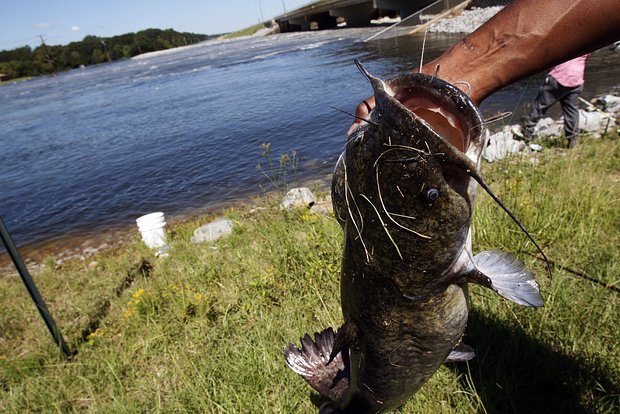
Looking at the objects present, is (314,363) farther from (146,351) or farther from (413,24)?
(413,24)

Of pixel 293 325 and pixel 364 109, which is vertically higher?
pixel 364 109

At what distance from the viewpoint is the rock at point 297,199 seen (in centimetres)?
610

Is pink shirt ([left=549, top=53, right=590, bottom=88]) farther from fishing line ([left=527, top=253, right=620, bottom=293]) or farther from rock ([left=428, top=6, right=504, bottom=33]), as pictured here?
rock ([left=428, top=6, right=504, bottom=33])

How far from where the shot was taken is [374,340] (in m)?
1.79

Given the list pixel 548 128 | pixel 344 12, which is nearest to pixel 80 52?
pixel 344 12

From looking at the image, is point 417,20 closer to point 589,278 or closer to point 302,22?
point 589,278

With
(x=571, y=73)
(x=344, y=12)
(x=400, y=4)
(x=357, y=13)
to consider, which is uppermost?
(x=344, y=12)

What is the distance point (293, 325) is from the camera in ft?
10.5

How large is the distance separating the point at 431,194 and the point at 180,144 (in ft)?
44.5

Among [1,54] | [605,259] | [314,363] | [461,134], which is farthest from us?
[1,54]

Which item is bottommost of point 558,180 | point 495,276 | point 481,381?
→ point 481,381

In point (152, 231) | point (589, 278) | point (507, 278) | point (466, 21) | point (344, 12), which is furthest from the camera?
point (344, 12)

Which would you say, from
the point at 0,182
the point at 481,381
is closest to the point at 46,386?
the point at 481,381

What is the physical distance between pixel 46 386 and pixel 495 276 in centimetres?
391
